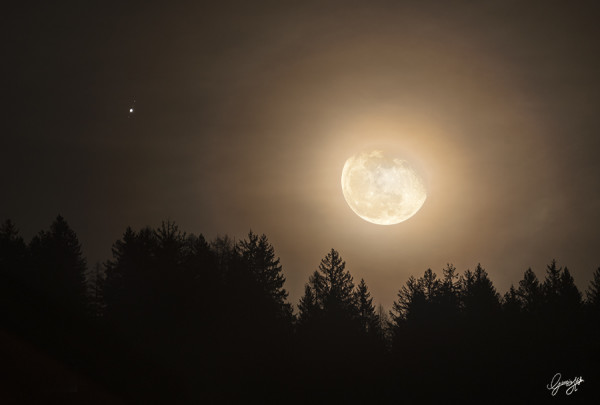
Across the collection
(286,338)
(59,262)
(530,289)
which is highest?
(530,289)

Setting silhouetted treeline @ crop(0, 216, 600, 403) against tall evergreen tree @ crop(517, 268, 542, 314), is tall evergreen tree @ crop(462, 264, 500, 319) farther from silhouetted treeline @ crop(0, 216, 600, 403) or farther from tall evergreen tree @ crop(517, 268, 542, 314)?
tall evergreen tree @ crop(517, 268, 542, 314)

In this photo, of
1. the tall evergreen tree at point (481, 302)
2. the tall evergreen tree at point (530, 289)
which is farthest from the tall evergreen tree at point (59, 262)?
the tall evergreen tree at point (530, 289)

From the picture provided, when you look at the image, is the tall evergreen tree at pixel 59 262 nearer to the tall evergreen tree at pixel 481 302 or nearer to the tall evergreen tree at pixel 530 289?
the tall evergreen tree at pixel 481 302

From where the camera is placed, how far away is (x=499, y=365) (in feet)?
143

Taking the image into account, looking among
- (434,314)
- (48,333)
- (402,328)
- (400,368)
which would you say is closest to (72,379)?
(48,333)

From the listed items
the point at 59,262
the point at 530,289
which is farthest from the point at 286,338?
the point at 530,289
